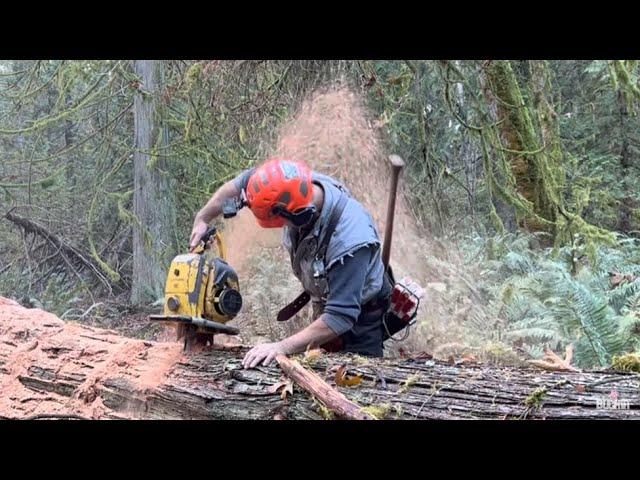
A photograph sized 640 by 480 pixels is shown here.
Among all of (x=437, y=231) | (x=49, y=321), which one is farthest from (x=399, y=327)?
(x=437, y=231)

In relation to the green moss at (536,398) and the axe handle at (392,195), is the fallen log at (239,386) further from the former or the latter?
the axe handle at (392,195)

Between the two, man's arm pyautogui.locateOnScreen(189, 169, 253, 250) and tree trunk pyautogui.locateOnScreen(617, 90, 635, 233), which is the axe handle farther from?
tree trunk pyautogui.locateOnScreen(617, 90, 635, 233)

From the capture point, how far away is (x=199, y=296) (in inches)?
122

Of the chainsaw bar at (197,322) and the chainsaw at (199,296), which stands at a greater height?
the chainsaw at (199,296)

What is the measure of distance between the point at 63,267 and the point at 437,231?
5480 mm

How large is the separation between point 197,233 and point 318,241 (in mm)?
682

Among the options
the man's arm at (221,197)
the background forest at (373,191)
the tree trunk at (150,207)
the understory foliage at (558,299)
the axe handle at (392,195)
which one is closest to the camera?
the man's arm at (221,197)

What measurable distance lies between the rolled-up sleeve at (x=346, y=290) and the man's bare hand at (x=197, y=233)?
2.44 feet

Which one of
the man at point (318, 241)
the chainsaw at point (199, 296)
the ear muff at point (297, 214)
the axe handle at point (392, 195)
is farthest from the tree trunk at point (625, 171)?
the chainsaw at point (199, 296)

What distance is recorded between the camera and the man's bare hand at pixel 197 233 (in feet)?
11.0

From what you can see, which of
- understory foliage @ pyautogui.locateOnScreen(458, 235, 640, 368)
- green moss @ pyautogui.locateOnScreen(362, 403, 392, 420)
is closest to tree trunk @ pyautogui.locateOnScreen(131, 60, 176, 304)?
understory foliage @ pyautogui.locateOnScreen(458, 235, 640, 368)

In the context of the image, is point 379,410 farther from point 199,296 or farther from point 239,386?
point 199,296

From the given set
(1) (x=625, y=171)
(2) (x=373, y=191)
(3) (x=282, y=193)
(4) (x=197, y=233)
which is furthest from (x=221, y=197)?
(1) (x=625, y=171)

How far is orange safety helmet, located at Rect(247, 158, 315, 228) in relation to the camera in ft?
10.1
